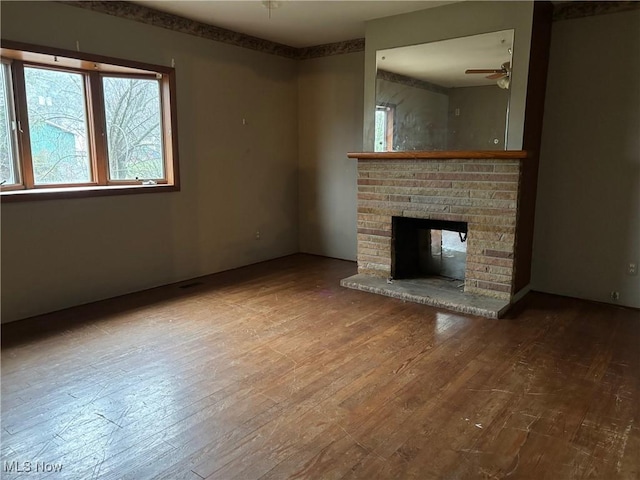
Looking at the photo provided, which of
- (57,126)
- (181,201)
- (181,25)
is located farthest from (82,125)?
(181,25)

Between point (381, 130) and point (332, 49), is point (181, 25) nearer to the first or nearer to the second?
point (332, 49)

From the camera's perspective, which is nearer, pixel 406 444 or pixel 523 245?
pixel 406 444

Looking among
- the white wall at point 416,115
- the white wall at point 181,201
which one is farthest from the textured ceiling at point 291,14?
the white wall at point 416,115

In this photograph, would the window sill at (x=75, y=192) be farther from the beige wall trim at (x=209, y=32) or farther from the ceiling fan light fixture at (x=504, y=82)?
the ceiling fan light fixture at (x=504, y=82)

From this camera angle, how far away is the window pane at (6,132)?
3.40 m

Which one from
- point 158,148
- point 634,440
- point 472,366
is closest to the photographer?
point 634,440

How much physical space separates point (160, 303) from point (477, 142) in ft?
10.2

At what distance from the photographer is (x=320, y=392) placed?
245cm

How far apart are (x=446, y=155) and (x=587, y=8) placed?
164cm

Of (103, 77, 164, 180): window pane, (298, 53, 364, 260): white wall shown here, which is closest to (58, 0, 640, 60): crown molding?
(298, 53, 364, 260): white wall

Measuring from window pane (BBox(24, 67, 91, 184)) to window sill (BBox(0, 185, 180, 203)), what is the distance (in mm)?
164

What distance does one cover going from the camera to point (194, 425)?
2.14 metres

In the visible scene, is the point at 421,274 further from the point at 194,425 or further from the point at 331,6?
the point at 194,425

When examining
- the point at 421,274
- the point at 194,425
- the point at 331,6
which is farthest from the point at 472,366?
the point at 331,6
